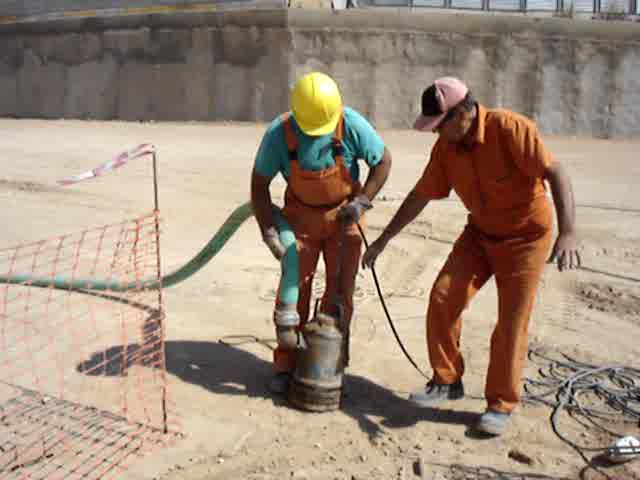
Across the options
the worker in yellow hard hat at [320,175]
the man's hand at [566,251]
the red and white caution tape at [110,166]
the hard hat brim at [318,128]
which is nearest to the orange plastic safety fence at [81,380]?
the red and white caution tape at [110,166]

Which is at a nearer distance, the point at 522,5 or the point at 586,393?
the point at 586,393

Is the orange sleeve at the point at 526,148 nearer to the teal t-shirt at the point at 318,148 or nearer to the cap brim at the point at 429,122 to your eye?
the cap brim at the point at 429,122

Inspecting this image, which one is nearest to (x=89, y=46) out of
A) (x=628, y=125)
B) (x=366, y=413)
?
(x=628, y=125)

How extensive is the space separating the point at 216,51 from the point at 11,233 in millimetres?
10404

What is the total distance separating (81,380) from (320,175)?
2076 millimetres

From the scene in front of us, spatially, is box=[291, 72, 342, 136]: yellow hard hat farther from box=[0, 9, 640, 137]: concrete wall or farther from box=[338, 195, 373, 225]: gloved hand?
box=[0, 9, 640, 137]: concrete wall

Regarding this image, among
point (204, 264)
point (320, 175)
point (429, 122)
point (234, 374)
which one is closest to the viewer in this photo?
point (429, 122)

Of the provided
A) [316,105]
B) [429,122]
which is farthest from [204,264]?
[429,122]

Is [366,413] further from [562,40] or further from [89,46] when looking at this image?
[89,46]

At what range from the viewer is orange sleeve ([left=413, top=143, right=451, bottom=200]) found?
4203 mm

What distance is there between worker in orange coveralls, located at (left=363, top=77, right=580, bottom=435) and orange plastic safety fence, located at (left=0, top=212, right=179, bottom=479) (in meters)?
1.62

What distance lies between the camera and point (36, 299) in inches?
243

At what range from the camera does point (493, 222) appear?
409 centimetres

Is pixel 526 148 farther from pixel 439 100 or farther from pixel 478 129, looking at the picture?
pixel 439 100
